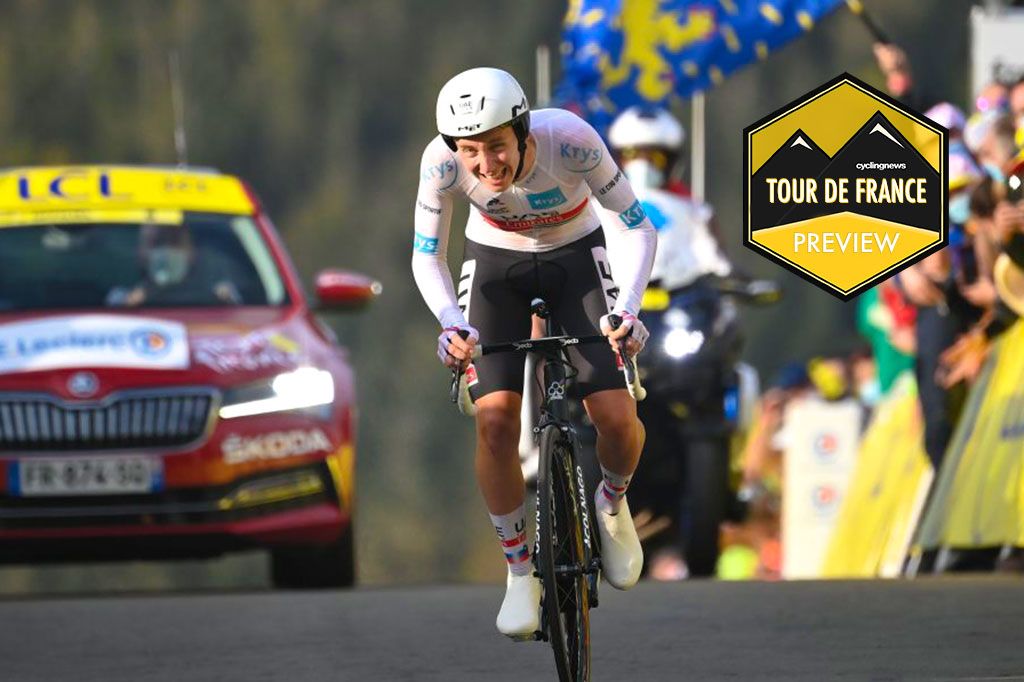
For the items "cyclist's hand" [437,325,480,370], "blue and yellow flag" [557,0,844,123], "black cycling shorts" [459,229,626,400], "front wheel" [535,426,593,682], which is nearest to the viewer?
"front wheel" [535,426,593,682]

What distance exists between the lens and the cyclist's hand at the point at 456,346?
9.72m

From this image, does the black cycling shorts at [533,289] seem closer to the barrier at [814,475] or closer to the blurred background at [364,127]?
the barrier at [814,475]

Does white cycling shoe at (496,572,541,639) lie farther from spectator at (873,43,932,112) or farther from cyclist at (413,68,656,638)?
spectator at (873,43,932,112)

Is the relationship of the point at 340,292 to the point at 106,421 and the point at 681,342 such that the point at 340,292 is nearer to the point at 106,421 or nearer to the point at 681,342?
the point at 106,421

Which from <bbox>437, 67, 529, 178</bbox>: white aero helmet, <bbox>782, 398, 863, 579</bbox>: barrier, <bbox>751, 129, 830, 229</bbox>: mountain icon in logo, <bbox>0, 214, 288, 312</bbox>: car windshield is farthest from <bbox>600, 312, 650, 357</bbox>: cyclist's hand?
<bbox>782, 398, 863, 579</bbox>: barrier

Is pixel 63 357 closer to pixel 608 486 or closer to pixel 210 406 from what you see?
pixel 210 406

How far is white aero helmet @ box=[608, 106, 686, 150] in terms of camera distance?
1672 cm

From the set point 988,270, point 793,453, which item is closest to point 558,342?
point 988,270

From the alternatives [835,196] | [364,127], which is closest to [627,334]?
[835,196]

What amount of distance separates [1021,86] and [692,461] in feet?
8.00

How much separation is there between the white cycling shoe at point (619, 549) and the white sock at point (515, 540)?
26 cm

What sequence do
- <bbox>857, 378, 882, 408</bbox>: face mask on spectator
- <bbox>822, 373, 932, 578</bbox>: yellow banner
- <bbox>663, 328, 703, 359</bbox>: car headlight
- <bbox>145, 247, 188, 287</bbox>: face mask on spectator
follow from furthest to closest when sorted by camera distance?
<bbox>857, 378, 882, 408</bbox>: face mask on spectator < <bbox>822, 373, 932, 578</bbox>: yellow banner < <bbox>663, 328, 703, 359</bbox>: car headlight < <bbox>145, 247, 188, 287</bbox>: face mask on spectator

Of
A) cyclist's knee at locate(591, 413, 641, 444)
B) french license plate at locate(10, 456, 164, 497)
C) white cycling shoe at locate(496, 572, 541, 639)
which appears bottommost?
french license plate at locate(10, 456, 164, 497)

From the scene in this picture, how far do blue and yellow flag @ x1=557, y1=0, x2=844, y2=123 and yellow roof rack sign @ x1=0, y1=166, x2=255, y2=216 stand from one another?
3.38 m
